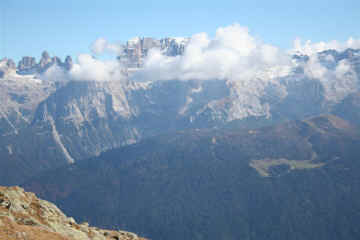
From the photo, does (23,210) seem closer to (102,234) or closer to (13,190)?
(13,190)

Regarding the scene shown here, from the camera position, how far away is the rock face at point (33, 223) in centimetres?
9044

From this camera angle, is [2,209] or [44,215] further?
[44,215]

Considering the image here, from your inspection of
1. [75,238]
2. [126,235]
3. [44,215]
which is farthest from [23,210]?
[126,235]

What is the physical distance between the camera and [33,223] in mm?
100062

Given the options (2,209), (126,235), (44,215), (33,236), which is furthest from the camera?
(126,235)

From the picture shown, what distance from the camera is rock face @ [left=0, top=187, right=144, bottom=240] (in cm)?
9044

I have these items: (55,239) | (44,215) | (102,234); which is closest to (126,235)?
(102,234)

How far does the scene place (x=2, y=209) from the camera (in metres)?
103

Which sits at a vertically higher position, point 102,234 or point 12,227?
point 12,227

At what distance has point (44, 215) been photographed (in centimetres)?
11225

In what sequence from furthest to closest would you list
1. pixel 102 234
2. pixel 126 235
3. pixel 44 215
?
pixel 126 235 → pixel 102 234 → pixel 44 215

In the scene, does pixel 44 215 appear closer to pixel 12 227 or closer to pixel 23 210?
pixel 23 210

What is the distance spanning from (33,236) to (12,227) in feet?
15.7

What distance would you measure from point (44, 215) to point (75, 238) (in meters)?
13.4
